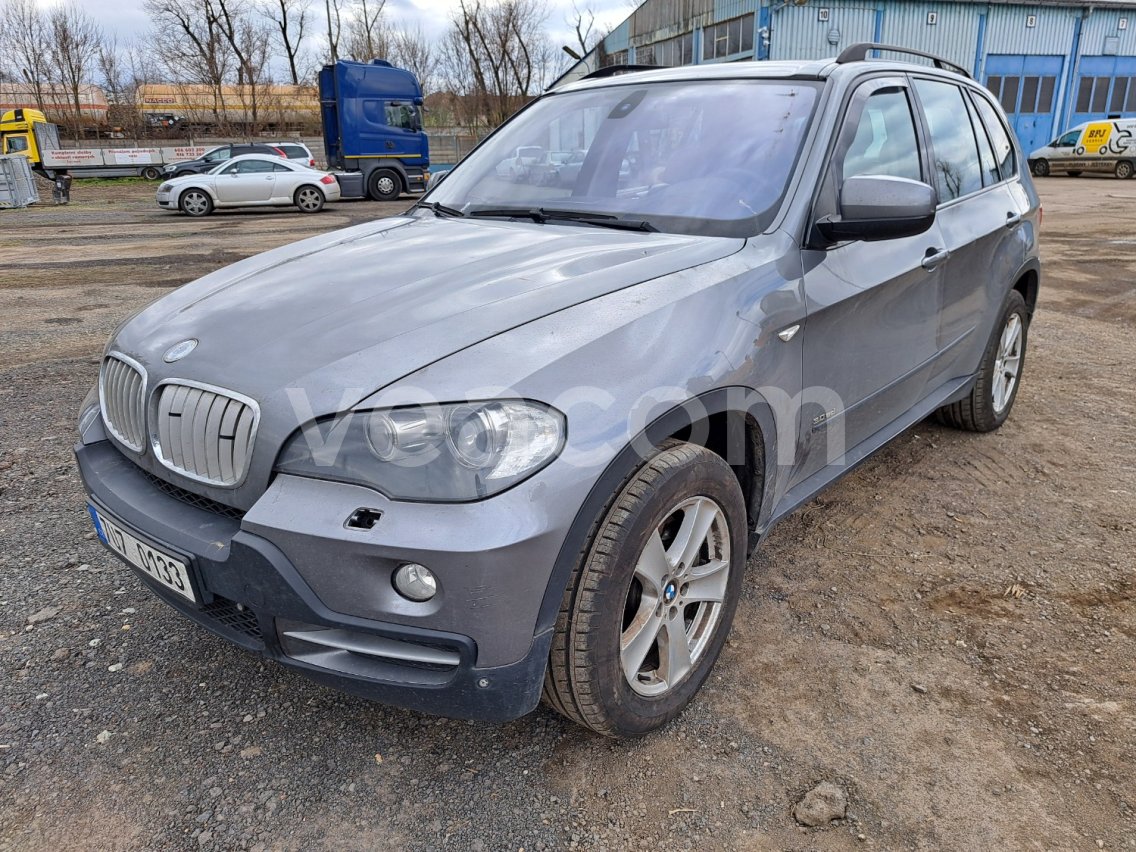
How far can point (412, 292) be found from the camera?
219 centimetres

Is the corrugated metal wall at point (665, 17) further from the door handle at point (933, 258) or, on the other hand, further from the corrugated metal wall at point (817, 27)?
the door handle at point (933, 258)

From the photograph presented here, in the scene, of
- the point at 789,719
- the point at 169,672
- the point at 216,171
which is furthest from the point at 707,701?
the point at 216,171

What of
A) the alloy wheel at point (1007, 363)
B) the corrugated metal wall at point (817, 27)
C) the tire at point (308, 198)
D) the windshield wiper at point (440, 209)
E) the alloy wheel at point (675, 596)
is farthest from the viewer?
the corrugated metal wall at point (817, 27)

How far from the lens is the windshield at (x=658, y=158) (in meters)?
2.59

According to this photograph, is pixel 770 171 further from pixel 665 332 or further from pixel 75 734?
pixel 75 734

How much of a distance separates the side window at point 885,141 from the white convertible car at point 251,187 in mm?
18037

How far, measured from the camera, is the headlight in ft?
5.49

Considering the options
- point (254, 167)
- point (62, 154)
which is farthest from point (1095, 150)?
point (62, 154)

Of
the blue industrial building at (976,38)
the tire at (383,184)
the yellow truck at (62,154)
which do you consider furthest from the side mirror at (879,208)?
the yellow truck at (62,154)

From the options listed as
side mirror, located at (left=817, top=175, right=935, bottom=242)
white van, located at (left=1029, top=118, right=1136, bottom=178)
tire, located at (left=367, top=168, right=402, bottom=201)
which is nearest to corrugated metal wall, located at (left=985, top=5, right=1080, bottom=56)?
white van, located at (left=1029, top=118, right=1136, bottom=178)

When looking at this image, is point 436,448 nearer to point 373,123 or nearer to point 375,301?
point 375,301

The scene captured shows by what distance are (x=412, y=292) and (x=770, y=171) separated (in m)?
1.23

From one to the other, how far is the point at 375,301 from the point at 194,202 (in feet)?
61.0

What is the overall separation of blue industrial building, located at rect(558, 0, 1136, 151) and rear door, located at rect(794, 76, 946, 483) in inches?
1024
